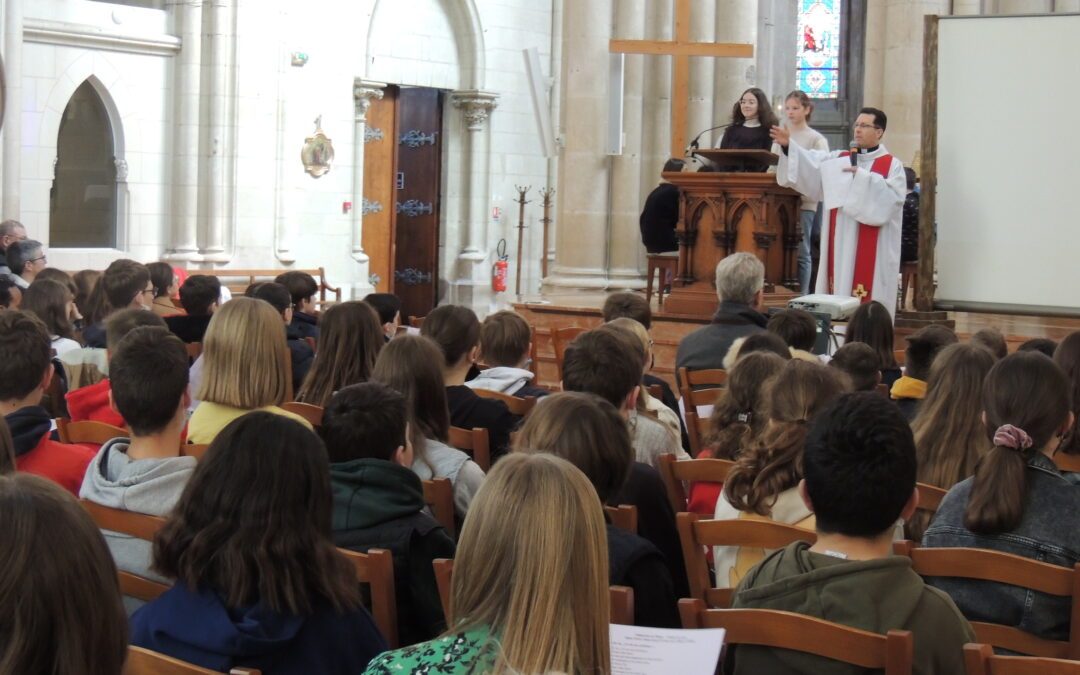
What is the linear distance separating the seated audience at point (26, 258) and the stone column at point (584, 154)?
16.8 ft

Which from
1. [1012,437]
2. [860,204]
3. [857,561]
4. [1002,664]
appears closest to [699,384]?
[1012,437]

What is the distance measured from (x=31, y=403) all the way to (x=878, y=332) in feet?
11.3

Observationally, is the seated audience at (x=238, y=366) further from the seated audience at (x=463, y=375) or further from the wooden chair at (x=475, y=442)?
the seated audience at (x=463, y=375)

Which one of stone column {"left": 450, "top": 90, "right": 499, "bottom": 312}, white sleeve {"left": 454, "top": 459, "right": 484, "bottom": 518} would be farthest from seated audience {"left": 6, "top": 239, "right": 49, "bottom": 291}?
stone column {"left": 450, "top": 90, "right": 499, "bottom": 312}

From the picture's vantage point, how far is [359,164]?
16156 mm

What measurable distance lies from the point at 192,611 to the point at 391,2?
1461 centimetres

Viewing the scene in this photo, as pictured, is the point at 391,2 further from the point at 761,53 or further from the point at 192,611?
the point at 192,611

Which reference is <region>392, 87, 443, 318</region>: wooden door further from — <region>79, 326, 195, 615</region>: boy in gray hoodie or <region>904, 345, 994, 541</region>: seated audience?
<region>79, 326, 195, 615</region>: boy in gray hoodie

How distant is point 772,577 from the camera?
105 inches

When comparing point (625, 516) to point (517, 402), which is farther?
point (517, 402)

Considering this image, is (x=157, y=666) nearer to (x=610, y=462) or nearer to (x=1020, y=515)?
(x=610, y=462)

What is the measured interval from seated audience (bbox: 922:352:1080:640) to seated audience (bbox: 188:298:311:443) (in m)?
2.02

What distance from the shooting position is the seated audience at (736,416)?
4.13 m

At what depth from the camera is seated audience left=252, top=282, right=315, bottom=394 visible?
6559 mm
